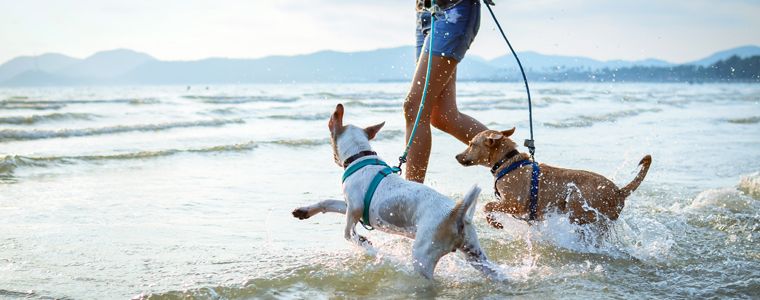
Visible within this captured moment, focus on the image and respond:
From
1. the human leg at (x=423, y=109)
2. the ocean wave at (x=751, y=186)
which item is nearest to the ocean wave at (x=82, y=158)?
the human leg at (x=423, y=109)

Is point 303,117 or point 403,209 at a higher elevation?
point 403,209

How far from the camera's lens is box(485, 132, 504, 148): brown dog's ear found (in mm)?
3618

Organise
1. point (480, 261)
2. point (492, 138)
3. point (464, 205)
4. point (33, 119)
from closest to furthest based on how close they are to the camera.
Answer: point (464, 205)
point (480, 261)
point (492, 138)
point (33, 119)

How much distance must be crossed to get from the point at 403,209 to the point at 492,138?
1225 mm

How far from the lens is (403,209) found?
2.70 meters

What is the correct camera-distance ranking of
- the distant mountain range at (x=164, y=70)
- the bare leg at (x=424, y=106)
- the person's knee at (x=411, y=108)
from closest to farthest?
the bare leg at (x=424, y=106) < the person's knee at (x=411, y=108) < the distant mountain range at (x=164, y=70)

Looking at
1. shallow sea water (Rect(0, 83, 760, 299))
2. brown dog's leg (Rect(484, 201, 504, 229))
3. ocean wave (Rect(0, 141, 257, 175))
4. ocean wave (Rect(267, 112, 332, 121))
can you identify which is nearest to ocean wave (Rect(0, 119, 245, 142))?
shallow sea water (Rect(0, 83, 760, 299))

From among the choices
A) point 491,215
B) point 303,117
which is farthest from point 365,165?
point 303,117

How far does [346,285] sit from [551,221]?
5.20ft

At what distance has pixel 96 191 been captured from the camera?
4961mm

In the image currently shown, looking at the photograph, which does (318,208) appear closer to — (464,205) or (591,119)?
(464,205)

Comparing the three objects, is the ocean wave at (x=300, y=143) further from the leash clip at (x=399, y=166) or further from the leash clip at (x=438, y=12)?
the leash clip at (x=399, y=166)

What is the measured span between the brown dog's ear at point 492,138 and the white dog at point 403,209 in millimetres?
928

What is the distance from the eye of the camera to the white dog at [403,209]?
2498 mm
